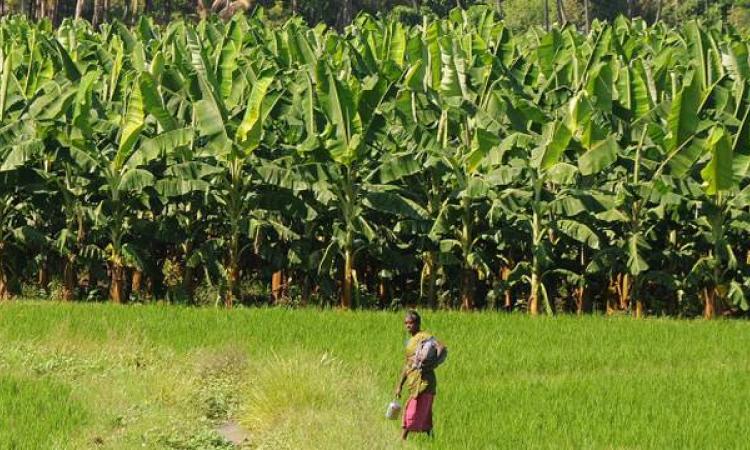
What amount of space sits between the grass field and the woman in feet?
0.61

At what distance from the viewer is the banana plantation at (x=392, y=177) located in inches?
874

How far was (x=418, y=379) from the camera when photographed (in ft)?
39.7

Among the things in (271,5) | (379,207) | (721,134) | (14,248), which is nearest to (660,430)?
(721,134)

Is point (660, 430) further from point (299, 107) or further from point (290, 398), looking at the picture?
point (299, 107)

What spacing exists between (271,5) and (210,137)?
54.4 meters

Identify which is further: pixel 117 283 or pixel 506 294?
pixel 506 294

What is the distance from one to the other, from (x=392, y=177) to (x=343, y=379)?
797 centimetres

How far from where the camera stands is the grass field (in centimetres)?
1258

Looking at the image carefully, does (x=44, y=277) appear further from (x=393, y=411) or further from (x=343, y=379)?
(x=393, y=411)

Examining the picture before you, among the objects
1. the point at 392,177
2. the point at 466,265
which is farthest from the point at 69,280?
the point at 466,265

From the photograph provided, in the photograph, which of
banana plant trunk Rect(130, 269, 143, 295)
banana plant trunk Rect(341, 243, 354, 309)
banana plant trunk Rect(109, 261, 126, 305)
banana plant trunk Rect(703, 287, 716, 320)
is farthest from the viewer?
banana plant trunk Rect(130, 269, 143, 295)

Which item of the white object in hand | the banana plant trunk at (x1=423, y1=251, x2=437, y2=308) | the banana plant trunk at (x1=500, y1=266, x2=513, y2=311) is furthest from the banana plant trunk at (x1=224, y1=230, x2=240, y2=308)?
the white object in hand

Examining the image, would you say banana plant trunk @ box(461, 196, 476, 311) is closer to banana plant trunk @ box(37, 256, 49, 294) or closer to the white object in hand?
banana plant trunk @ box(37, 256, 49, 294)

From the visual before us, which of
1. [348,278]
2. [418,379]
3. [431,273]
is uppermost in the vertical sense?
[431,273]
